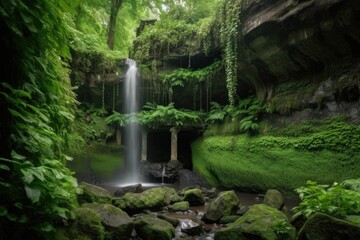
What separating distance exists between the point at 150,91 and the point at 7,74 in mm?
13219

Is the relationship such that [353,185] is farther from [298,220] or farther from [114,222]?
[114,222]

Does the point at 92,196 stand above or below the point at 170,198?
above

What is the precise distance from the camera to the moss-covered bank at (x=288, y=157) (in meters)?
7.72

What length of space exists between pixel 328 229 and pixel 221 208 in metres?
3.19

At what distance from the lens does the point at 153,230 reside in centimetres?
491

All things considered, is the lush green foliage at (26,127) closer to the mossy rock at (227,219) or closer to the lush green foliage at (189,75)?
the mossy rock at (227,219)

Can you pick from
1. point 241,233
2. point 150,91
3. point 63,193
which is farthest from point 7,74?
point 150,91

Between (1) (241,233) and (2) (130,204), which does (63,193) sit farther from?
(2) (130,204)

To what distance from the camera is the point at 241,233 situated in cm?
453

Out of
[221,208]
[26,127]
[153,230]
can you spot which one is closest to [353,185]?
[221,208]

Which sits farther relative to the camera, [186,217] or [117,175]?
[117,175]

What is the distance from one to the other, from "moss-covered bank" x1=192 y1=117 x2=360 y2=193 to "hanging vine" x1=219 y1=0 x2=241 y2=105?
2.44 m

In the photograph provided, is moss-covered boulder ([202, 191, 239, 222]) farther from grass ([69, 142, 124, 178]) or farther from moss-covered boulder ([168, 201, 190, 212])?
grass ([69, 142, 124, 178])

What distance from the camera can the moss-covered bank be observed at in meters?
7.72
